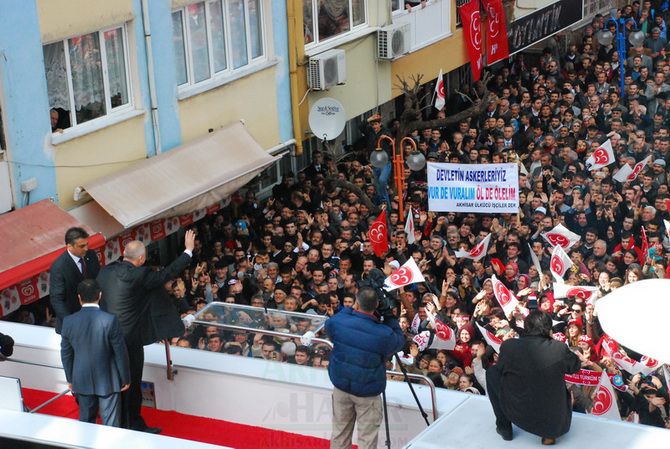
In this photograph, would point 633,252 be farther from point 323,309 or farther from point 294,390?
point 294,390

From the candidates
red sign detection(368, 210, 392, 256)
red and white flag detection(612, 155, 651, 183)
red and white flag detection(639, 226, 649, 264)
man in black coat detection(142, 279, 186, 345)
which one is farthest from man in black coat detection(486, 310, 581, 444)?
red and white flag detection(612, 155, 651, 183)

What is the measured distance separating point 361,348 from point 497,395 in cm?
97

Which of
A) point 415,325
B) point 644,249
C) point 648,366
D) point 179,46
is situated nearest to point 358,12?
point 179,46

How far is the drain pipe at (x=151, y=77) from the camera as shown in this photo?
15.5 metres

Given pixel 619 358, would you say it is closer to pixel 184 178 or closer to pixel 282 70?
pixel 184 178

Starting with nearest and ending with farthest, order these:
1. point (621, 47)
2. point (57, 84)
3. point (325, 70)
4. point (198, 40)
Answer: point (57, 84), point (198, 40), point (325, 70), point (621, 47)

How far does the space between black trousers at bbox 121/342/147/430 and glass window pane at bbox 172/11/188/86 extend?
8.13 meters

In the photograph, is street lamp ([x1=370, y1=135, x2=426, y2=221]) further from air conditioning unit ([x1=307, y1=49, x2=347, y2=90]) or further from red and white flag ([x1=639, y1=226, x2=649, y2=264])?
red and white flag ([x1=639, y1=226, x2=649, y2=264])

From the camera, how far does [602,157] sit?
17.6 meters

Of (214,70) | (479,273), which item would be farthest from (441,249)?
(214,70)

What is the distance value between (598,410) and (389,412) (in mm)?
2953

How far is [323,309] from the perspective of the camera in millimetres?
13367

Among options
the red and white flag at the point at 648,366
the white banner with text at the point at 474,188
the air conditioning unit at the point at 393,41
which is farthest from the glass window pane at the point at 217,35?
the red and white flag at the point at 648,366

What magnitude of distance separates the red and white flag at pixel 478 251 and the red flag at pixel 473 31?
349 inches
